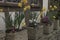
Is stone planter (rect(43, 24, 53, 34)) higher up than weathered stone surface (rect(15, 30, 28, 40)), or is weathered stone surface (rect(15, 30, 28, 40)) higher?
weathered stone surface (rect(15, 30, 28, 40))

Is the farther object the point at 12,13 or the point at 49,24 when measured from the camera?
the point at 49,24

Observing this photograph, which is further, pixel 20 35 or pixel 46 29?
pixel 46 29

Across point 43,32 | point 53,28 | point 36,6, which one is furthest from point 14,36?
point 53,28

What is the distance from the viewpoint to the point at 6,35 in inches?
92.5

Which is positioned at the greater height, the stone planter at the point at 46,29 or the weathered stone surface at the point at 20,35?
the weathered stone surface at the point at 20,35

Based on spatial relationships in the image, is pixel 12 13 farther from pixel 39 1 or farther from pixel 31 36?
pixel 39 1

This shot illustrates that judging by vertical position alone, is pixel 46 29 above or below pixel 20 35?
below

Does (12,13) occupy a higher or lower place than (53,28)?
higher

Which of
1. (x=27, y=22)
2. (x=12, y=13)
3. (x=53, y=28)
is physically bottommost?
(x=53, y=28)

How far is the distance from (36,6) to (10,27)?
146 centimetres

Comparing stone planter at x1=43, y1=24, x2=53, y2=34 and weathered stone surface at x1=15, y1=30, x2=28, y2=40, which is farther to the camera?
stone planter at x1=43, y1=24, x2=53, y2=34

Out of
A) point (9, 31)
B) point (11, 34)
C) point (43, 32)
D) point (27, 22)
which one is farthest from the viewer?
point (43, 32)

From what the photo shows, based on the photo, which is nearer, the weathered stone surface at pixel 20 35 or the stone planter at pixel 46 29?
the weathered stone surface at pixel 20 35

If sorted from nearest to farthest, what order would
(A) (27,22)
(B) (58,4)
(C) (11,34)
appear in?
(C) (11,34) → (A) (27,22) → (B) (58,4)
